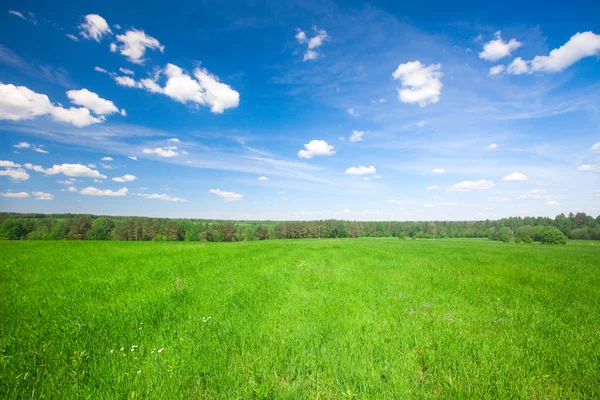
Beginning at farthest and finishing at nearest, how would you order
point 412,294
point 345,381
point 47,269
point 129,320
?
point 47,269 → point 412,294 → point 129,320 → point 345,381

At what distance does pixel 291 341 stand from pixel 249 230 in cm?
12165

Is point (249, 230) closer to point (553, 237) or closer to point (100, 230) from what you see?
point (100, 230)

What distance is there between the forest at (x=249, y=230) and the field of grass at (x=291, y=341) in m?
78.2

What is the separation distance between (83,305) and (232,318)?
3842mm

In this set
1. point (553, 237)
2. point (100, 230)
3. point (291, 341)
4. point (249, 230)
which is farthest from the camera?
point (249, 230)

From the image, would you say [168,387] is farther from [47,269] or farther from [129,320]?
[47,269]

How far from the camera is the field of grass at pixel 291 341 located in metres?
2.92

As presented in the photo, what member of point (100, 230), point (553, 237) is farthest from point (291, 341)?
point (100, 230)

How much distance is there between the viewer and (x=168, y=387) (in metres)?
2.85

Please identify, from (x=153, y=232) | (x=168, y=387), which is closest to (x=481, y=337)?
(x=168, y=387)

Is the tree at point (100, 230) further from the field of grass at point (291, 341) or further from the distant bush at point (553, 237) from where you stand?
the distant bush at point (553, 237)

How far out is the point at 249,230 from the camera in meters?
122

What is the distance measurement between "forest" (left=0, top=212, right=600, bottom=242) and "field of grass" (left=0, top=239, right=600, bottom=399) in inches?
3077

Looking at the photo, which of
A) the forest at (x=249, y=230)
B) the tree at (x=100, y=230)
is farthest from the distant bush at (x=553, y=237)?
the tree at (x=100, y=230)
